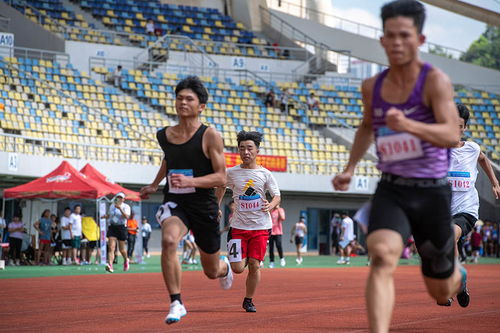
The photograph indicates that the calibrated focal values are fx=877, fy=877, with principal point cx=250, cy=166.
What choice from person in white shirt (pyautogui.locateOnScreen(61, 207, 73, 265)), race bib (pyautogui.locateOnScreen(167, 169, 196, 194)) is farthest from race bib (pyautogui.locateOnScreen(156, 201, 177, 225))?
person in white shirt (pyautogui.locateOnScreen(61, 207, 73, 265))

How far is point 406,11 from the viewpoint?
5613mm

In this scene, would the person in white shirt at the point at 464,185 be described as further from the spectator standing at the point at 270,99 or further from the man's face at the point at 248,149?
the spectator standing at the point at 270,99

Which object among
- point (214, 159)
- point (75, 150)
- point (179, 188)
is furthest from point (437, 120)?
point (75, 150)

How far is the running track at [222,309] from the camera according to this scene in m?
8.87

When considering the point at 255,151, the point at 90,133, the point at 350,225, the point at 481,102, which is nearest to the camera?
the point at 255,151

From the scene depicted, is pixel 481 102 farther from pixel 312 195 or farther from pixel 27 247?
pixel 27 247

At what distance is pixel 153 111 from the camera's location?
41.0m

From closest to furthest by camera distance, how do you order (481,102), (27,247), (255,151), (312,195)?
(255,151)
(27,247)
(312,195)
(481,102)

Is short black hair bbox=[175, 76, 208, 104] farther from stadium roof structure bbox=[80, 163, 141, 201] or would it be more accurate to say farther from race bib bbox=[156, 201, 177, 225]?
stadium roof structure bbox=[80, 163, 141, 201]

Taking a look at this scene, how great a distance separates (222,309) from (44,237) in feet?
56.5

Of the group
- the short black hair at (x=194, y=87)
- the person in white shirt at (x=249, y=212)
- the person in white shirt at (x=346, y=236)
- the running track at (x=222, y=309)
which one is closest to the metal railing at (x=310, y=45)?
the person in white shirt at (x=346, y=236)

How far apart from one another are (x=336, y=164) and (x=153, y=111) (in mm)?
8876

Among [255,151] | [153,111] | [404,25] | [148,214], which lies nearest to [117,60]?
[153,111]

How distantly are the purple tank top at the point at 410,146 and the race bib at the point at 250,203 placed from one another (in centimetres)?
535
